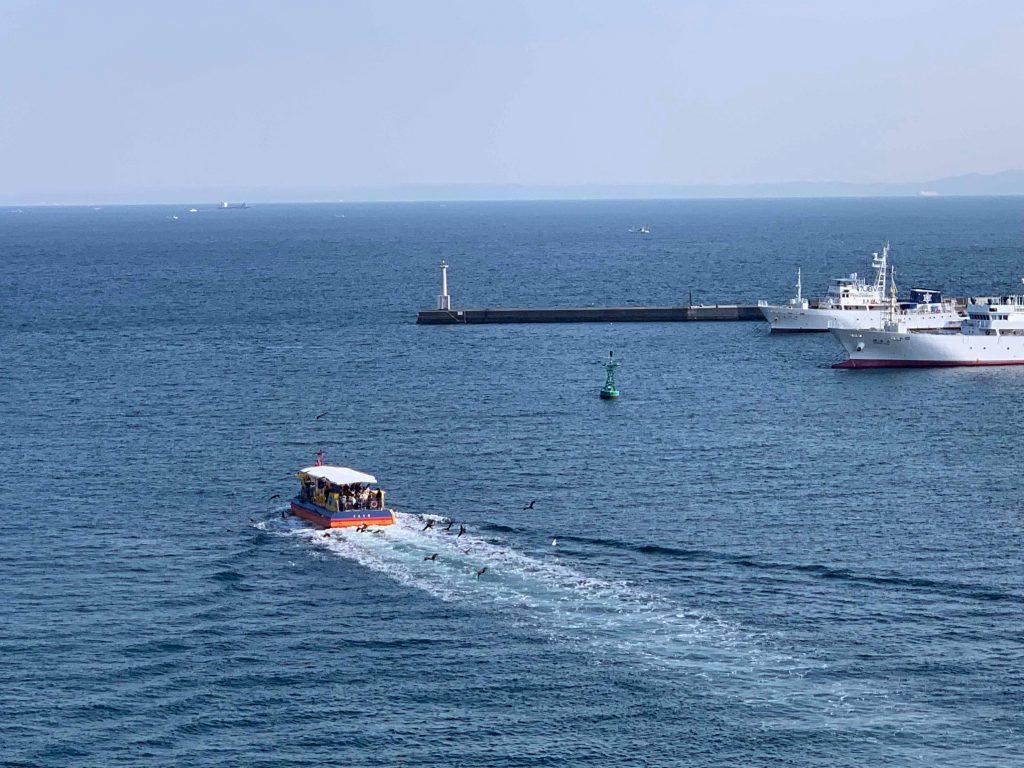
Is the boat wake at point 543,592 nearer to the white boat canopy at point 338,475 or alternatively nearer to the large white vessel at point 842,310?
the white boat canopy at point 338,475

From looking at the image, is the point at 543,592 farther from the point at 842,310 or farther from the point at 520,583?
the point at 842,310

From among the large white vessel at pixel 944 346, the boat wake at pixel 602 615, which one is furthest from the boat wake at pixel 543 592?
the large white vessel at pixel 944 346

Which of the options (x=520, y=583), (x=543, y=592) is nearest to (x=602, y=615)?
(x=543, y=592)

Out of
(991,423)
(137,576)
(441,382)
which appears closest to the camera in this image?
(137,576)

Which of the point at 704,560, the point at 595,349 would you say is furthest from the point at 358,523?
the point at 595,349

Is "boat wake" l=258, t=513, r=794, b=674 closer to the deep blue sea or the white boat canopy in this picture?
the deep blue sea

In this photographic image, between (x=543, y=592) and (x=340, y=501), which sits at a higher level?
(x=340, y=501)

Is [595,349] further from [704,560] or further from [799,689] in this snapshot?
[799,689]
